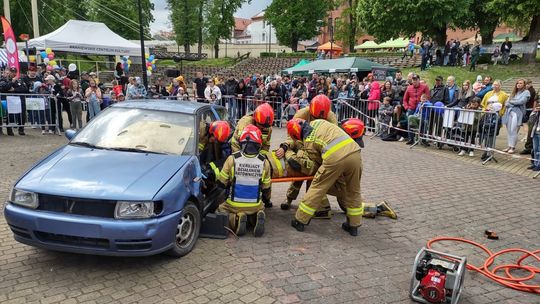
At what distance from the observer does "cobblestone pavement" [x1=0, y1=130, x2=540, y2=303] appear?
4031mm

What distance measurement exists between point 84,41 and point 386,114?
14.8m

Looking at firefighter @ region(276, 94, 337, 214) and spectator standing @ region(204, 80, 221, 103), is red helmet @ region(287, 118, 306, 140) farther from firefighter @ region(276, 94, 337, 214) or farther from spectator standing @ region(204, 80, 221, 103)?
spectator standing @ region(204, 80, 221, 103)

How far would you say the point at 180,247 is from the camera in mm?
4703

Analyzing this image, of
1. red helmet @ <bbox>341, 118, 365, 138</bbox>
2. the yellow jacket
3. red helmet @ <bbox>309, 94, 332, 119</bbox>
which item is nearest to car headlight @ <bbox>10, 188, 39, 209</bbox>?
red helmet @ <bbox>309, 94, 332, 119</bbox>

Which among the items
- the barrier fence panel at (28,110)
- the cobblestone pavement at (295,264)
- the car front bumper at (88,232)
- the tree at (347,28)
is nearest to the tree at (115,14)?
the tree at (347,28)

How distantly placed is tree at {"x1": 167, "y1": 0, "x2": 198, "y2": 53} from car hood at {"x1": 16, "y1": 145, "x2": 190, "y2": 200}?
59.7m

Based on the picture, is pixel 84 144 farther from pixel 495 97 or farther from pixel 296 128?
pixel 495 97

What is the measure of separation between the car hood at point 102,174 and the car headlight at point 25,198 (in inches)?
2.2

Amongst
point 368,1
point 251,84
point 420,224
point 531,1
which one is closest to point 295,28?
point 368,1

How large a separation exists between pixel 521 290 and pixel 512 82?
24.2 m

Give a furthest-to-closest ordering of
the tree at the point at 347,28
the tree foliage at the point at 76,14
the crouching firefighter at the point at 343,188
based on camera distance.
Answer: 1. the tree at the point at 347,28
2. the tree foliage at the point at 76,14
3. the crouching firefighter at the point at 343,188

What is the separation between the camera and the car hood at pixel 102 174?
407 centimetres

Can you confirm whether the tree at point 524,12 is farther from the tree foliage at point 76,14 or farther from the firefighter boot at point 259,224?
the tree foliage at point 76,14

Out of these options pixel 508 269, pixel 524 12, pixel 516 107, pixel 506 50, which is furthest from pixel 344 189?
pixel 506 50
